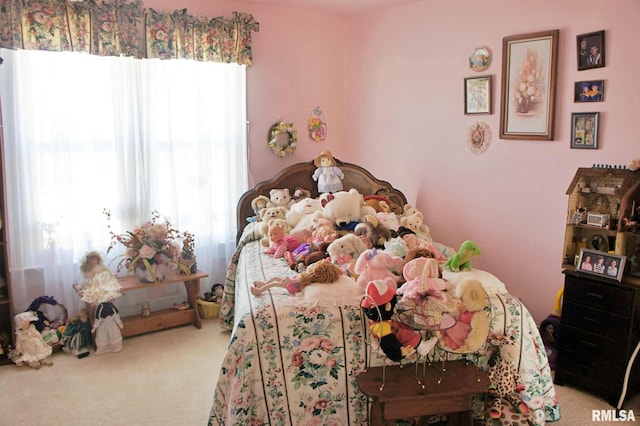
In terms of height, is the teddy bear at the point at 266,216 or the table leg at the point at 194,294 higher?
the teddy bear at the point at 266,216

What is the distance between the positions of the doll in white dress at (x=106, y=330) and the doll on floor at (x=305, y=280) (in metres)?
1.42

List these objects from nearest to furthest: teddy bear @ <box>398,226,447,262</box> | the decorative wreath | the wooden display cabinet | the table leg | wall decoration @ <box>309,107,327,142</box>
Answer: the wooden display cabinet < teddy bear @ <box>398,226,447,262</box> < the table leg < the decorative wreath < wall decoration @ <box>309,107,327,142</box>

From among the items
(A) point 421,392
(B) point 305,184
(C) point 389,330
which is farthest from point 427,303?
(B) point 305,184

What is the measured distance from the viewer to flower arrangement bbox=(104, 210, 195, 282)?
3.69m

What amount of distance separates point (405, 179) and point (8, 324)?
10.4 ft

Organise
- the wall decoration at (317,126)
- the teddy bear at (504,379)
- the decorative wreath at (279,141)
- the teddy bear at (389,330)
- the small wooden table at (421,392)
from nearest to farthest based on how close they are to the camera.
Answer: the small wooden table at (421,392), the teddy bear at (389,330), the teddy bear at (504,379), the decorative wreath at (279,141), the wall decoration at (317,126)

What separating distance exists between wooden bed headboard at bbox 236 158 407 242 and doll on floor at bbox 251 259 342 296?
5.14ft

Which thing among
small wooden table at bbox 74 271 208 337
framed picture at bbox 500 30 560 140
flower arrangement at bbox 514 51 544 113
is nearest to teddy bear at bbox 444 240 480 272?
framed picture at bbox 500 30 560 140

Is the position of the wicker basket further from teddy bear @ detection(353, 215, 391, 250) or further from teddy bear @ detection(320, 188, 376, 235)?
teddy bear @ detection(353, 215, 391, 250)

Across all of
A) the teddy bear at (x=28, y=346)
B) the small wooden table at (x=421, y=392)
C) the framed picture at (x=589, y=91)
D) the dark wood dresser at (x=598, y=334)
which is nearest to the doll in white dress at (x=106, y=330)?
the teddy bear at (x=28, y=346)

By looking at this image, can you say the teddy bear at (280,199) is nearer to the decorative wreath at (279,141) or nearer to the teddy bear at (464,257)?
the decorative wreath at (279,141)

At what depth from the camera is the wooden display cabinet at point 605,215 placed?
275 centimetres

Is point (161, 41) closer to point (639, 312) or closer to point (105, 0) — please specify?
point (105, 0)

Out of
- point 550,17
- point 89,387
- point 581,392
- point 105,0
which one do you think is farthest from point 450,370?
point 105,0
